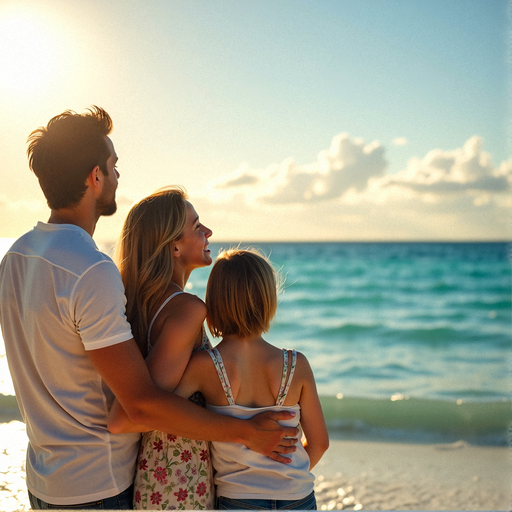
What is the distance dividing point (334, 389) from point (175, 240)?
288 inches

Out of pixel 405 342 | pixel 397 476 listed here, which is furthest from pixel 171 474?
pixel 405 342

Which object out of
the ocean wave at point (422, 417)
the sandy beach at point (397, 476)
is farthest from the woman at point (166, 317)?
the ocean wave at point (422, 417)

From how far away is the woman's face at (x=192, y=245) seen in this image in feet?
7.36

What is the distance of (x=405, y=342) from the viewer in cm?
1401

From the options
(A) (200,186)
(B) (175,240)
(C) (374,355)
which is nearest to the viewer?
(B) (175,240)

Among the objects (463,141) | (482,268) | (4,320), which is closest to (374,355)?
(4,320)

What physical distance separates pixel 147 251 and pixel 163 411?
0.65 meters

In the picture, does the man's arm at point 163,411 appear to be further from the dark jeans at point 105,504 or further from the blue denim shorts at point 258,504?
the dark jeans at point 105,504

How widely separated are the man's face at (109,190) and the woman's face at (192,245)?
0.29 meters

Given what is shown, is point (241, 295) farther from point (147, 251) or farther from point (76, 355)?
point (76, 355)

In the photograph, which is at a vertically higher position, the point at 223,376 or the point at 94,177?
the point at 94,177

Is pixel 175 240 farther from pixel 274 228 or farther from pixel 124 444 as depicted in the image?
pixel 274 228

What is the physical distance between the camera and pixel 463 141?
27469 millimetres

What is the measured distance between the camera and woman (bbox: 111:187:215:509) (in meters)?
1.98
